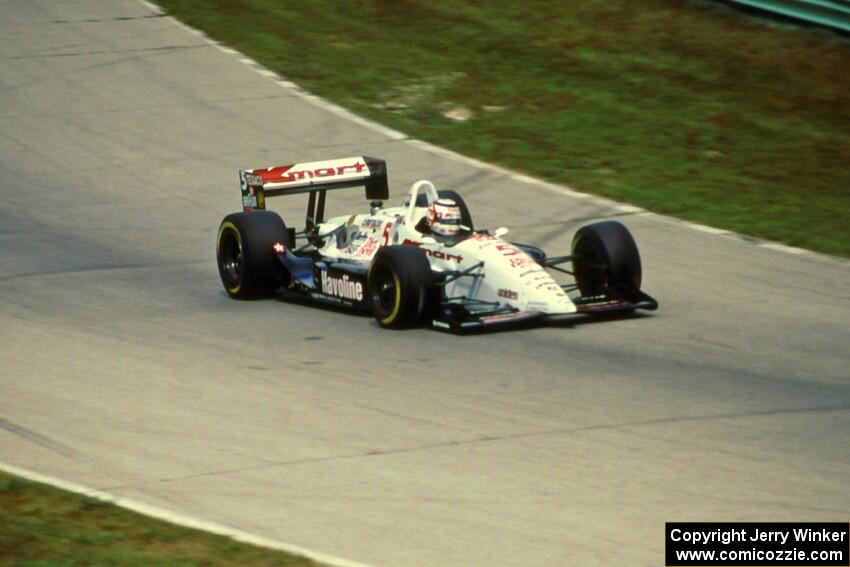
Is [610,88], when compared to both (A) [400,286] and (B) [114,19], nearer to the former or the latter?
(B) [114,19]

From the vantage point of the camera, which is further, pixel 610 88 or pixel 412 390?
pixel 610 88

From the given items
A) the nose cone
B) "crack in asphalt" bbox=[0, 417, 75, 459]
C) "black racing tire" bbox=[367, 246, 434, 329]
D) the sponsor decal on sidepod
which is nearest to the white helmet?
"black racing tire" bbox=[367, 246, 434, 329]

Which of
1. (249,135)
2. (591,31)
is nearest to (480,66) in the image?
(591,31)

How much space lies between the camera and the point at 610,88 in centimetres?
2191

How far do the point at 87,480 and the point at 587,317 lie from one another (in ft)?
17.8

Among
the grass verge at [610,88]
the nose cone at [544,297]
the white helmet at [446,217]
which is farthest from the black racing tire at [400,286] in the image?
the grass verge at [610,88]

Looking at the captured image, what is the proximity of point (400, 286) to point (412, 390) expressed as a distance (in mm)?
1729

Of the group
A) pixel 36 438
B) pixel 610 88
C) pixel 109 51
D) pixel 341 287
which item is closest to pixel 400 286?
pixel 341 287

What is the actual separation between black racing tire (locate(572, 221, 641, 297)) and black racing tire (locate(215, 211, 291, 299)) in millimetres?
2813

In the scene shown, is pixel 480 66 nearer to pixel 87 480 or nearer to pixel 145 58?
pixel 145 58

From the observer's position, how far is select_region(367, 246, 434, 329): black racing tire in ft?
40.3

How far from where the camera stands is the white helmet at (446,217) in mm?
12906
